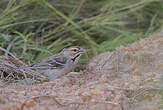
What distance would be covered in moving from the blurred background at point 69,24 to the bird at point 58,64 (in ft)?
1.55

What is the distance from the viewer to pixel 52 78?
14.0 feet

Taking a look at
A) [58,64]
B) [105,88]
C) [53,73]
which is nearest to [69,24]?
[58,64]

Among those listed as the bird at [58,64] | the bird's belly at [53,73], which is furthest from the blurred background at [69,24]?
the bird's belly at [53,73]

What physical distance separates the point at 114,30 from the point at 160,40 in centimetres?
142

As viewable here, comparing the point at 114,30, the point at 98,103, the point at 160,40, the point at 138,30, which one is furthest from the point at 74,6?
the point at 98,103

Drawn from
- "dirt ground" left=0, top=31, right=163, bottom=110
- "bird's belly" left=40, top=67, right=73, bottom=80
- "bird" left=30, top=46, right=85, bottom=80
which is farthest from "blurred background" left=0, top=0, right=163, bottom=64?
"dirt ground" left=0, top=31, right=163, bottom=110

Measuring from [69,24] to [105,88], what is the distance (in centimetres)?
272

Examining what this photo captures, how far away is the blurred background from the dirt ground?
0.96 m

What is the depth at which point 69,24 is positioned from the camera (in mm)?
5918

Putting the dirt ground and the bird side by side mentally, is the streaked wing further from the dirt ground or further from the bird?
the dirt ground

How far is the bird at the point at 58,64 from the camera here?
14.1 ft

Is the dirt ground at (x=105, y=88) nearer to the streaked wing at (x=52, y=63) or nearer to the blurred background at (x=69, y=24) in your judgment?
the streaked wing at (x=52, y=63)

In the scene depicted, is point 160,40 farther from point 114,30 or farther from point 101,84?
point 101,84

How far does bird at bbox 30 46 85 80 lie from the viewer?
4.31 m
